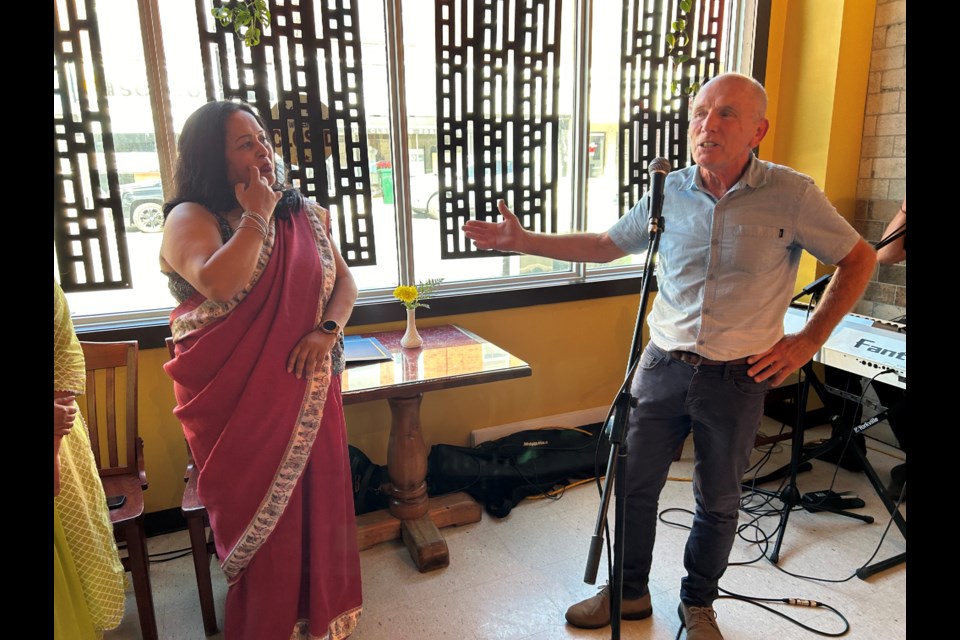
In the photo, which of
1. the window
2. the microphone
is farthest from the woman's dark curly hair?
the microphone

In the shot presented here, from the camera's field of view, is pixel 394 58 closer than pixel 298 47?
No

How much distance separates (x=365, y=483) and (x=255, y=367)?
1077mm

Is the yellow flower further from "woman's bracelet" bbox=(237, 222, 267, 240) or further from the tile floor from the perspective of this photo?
the tile floor

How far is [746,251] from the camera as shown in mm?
1573

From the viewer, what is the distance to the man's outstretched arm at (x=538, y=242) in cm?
186

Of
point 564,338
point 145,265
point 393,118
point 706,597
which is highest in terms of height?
point 393,118

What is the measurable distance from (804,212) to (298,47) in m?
1.92

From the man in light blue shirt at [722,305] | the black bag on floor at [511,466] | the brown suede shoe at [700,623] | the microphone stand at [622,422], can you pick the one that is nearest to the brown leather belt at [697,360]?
the man in light blue shirt at [722,305]

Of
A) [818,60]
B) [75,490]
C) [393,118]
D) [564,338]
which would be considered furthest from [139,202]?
[818,60]

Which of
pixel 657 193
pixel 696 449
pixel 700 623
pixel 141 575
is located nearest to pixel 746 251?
pixel 657 193

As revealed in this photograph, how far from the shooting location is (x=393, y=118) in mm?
2557

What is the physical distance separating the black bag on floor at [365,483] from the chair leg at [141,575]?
84cm

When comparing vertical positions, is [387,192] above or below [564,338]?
above

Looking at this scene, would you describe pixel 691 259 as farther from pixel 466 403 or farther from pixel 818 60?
pixel 818 60
